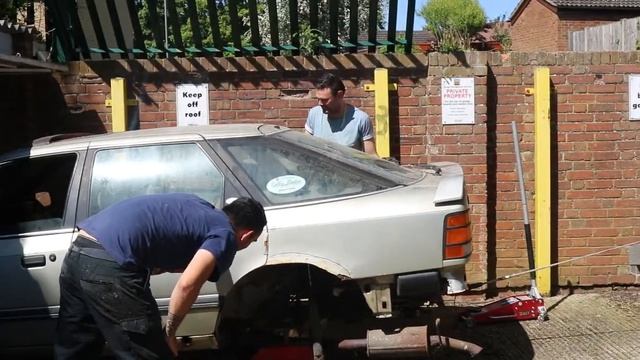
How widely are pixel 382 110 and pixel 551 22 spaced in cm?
2426

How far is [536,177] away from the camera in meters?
6.72

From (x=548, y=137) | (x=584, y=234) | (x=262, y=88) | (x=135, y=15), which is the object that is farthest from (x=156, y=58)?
(x=584, y=234)

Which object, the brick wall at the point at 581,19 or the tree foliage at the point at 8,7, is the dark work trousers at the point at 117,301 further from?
the brick wall at the point at 581,19

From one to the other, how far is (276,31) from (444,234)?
3.29 metres

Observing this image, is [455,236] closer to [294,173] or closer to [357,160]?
[357,160]

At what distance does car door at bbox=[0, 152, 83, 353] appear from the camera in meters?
4.39

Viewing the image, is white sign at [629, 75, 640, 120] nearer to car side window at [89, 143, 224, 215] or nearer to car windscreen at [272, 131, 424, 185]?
car windscreen at [272, 131, 424, 185]

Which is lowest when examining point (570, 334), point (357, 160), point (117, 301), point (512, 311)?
point (570, 334)

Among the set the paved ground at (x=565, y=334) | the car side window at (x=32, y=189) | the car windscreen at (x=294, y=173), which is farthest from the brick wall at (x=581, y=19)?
the car side window at (x=32, y=189)

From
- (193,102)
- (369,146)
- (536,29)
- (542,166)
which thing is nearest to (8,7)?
(193,102)

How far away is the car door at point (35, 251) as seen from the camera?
4.39m

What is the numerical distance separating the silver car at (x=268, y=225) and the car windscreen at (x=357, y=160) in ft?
0.05

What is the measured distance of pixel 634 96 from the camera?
270 inches

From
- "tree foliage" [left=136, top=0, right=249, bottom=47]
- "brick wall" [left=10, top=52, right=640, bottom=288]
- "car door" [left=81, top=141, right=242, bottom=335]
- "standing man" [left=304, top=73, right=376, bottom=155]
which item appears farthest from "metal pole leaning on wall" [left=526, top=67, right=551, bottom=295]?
"car door" [left=81, top=141, right=242, bottom=335]
